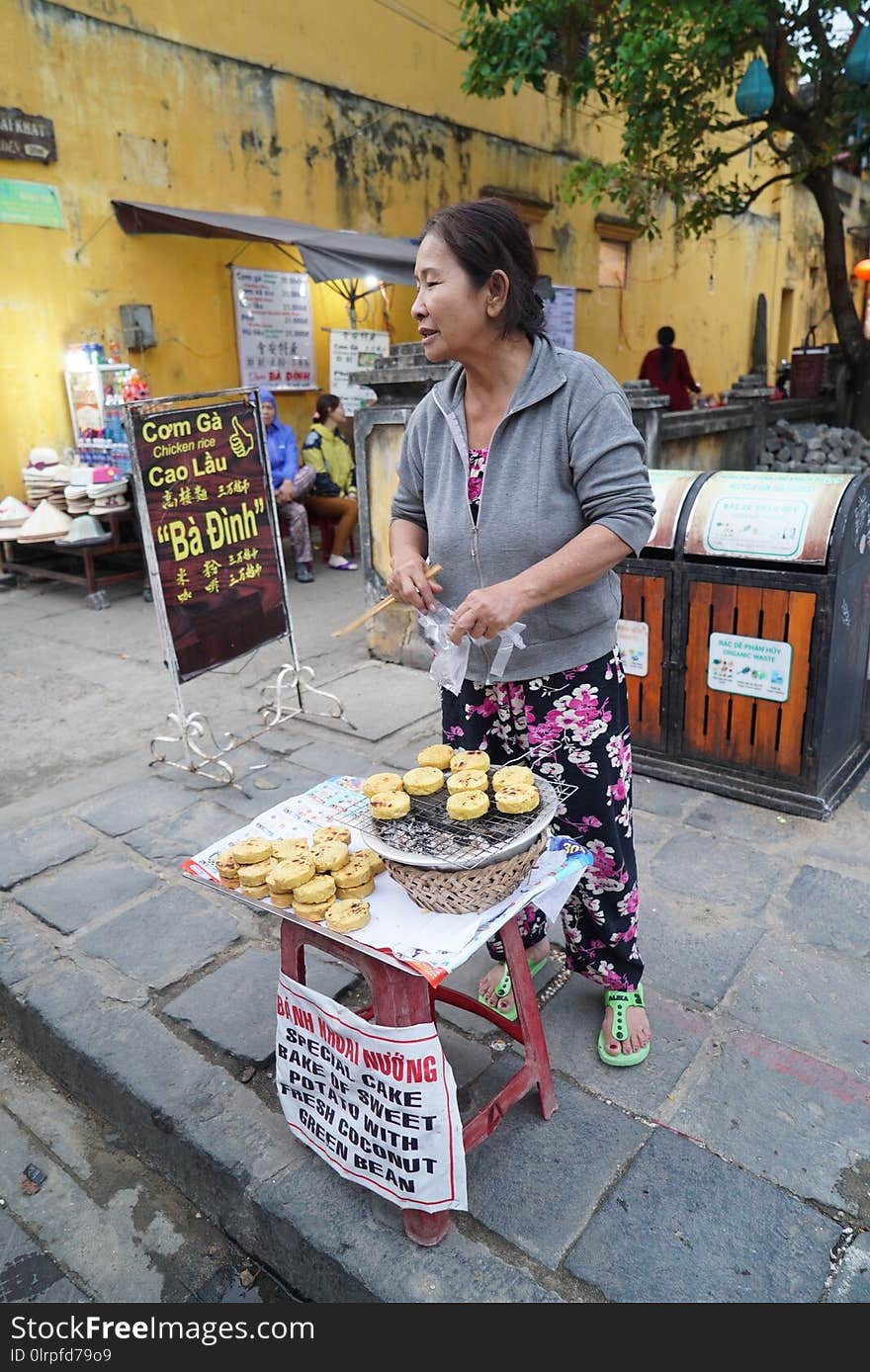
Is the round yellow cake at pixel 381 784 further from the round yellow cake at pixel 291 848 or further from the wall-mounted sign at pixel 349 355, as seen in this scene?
the wall-mounted sign at pixel 349 355

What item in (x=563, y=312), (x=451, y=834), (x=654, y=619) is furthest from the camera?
(x=563, y=312)

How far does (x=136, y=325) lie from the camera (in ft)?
28.6

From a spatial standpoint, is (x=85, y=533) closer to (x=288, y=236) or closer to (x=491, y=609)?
(x=288, y=236)

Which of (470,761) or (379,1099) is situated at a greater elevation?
(470,761)

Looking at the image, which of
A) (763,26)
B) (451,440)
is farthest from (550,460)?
(763,26)

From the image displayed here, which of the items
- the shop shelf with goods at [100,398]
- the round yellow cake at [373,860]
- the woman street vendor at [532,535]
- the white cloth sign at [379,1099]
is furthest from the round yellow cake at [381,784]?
the shop shelf with goods at [100,398]

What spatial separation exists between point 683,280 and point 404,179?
7.26m

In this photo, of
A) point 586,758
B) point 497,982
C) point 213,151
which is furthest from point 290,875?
point 213,151

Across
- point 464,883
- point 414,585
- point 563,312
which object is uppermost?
point 563,312

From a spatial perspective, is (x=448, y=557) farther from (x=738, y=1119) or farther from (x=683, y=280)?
(x=683, y=280)

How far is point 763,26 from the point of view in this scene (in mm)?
6770

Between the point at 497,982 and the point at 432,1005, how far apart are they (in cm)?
56

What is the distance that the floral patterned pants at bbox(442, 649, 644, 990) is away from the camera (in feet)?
7.04

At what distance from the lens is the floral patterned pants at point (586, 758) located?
7.04 ft
